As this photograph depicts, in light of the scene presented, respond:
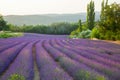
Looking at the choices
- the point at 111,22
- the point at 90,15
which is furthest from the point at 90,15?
the point at 111,22

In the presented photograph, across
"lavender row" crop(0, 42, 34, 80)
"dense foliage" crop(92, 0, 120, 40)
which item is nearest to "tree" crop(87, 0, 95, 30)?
"dense foliage" crop(92, 0, 120, 40)

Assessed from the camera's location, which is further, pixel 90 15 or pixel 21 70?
pixel 90 15

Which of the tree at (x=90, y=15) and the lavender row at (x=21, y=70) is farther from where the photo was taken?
the tree at (x=90, y=15)

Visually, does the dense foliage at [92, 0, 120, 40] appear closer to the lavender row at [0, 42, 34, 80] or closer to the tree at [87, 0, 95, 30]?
the tree at [87, 0, 95, 30]

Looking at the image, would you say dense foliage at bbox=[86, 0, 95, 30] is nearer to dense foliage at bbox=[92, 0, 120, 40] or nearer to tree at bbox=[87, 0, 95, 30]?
tree at bbox=[87, 0, 95, 30]

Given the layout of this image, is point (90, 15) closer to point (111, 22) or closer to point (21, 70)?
point (111, 22)

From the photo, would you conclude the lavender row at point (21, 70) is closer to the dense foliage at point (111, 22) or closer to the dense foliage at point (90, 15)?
the dense foliage at point (111, 22)

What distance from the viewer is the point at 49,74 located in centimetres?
803

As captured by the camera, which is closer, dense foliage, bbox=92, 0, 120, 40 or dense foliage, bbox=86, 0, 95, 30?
dense foliage, bbox=92, 0, 120, 40

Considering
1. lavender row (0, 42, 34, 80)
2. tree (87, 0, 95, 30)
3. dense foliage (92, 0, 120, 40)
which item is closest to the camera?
lavender row (0, 42, 34, 80)

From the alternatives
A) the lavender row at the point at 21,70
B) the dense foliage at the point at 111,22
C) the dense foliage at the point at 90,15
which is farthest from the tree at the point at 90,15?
the lavender row at the point at 21,70

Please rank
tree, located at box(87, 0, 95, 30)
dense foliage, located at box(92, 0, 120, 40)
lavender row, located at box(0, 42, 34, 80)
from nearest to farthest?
lavender row, located at box(0, 42, 34, 80)
dense foliage, located at box(92, 0, 120, 40)
tree, located at box(87, 0, 95, 30)

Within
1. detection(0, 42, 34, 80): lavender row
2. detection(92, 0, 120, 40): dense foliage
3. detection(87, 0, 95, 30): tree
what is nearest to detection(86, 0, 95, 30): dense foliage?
detection(87, 0, 95, 30): tree

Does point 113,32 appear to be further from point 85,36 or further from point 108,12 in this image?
point 85,36
